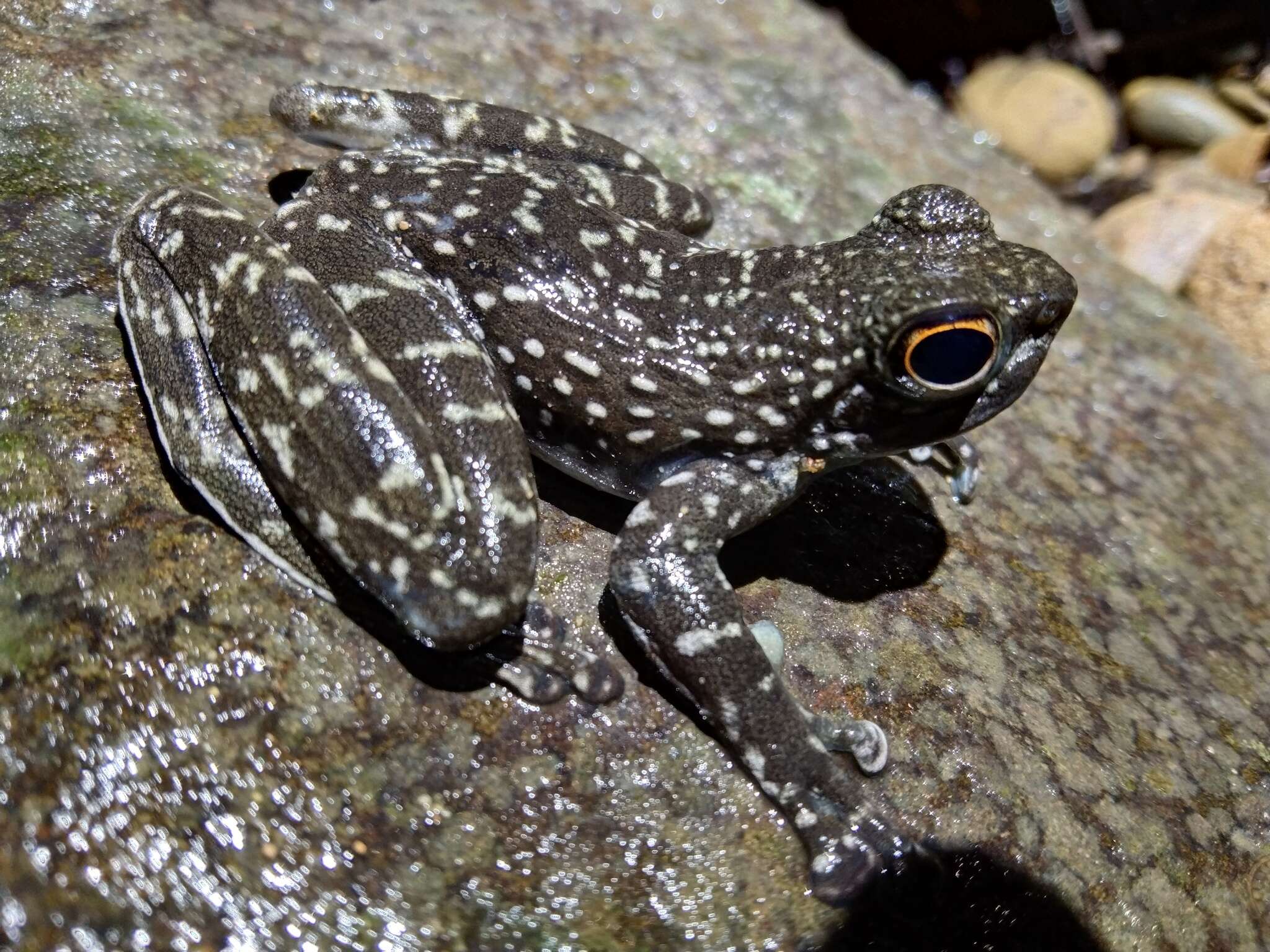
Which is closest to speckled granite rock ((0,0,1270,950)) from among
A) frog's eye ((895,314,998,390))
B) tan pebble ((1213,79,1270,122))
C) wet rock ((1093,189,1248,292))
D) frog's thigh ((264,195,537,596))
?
frog's thigh ((264,195,537,596))

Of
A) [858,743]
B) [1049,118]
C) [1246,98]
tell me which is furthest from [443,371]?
[1246,98]

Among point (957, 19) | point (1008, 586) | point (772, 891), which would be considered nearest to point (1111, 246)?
point (957, 19)

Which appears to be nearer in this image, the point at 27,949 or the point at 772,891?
the point at 27,949

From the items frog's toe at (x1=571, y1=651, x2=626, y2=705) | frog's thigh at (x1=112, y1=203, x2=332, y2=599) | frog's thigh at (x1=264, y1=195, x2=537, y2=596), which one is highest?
frog's thigh at (x1=264, y1=195, x2=537, y2=596)

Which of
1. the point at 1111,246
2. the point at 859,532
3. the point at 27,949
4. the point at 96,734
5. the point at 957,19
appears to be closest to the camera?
the point at 27,949

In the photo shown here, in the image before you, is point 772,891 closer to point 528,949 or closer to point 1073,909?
point 528,949

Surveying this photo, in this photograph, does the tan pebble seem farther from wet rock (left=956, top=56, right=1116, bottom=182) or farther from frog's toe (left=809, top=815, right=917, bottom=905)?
frog's toe (left=809, top=815, right=917, bottom=905)
